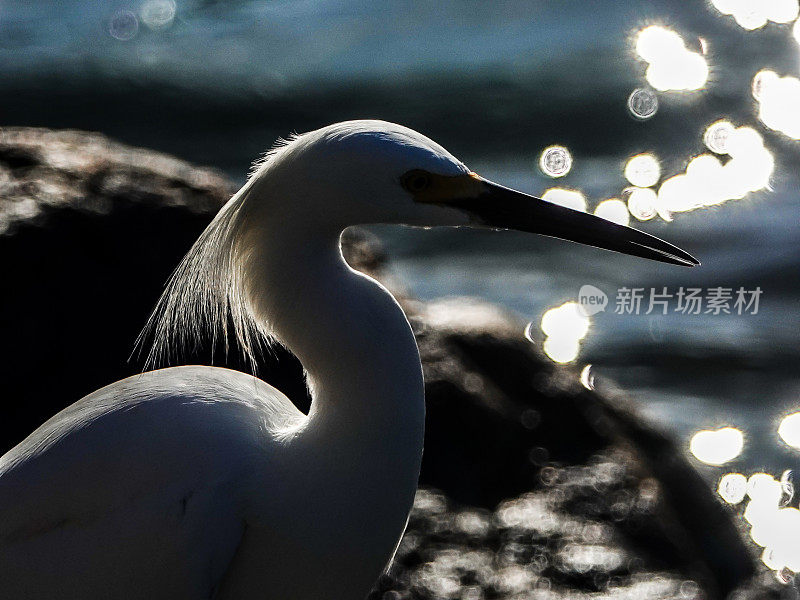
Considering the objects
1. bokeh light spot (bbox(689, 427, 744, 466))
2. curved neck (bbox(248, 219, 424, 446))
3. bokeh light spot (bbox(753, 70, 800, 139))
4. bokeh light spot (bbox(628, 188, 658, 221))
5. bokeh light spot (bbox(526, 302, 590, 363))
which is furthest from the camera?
bokeh light spot (bbox(753, 70, 800, 139))

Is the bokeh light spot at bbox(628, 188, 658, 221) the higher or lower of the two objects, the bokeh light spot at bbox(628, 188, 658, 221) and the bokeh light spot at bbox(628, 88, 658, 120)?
the lower

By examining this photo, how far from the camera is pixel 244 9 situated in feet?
36.4

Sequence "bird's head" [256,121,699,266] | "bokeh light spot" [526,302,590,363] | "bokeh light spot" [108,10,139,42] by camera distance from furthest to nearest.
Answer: "bokeh light spot" [108,10,139,42]
"bokeh light spot" [526,302,590,363]
"bird's head" [256,121,699,266]

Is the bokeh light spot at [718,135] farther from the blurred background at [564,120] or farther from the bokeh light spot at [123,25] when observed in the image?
the bokeh light spot at [123,25]

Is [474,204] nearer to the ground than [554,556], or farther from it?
farther from it

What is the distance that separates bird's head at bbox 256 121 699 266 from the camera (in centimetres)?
254

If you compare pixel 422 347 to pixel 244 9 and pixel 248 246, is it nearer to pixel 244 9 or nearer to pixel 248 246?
pixel 248 246

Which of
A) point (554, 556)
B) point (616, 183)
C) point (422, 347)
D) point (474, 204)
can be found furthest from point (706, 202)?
point (474, 204)

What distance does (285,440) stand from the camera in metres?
2.85

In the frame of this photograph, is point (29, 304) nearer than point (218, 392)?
No

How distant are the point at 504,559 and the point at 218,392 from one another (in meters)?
1.46

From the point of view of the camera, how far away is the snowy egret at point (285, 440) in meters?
2.61

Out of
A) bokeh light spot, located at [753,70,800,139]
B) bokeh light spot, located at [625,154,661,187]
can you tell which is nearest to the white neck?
bokeh light spot, located at [625,154,661,187]

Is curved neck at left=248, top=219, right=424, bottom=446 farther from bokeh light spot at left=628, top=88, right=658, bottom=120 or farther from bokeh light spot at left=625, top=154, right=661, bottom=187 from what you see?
bokeh light spot at left=628, top=88, right=658, bottom=120
